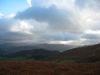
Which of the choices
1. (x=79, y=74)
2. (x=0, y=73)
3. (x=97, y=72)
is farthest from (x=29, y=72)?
(x=97, y=72)

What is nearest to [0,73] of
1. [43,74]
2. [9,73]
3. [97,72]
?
[9,73]

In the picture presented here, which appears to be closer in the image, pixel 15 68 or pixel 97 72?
pixel 97 72

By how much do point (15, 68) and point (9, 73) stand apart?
479 centimetres

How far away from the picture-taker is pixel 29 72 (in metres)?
37.8

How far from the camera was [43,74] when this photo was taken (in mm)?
36312

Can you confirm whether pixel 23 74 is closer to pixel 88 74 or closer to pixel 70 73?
pixel 70 73

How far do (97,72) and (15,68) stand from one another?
553 inches

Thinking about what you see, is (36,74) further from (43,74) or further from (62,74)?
(62,74)

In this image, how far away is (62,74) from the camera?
35844 millimetres

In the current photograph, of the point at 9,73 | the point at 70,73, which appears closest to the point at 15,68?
the point at 9,73

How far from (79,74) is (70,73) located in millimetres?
1467

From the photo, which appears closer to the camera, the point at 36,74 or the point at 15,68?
the point at 36,74

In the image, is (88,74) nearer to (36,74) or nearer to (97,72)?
(97,72)

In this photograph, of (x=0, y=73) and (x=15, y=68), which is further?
(x=15, y=68)
